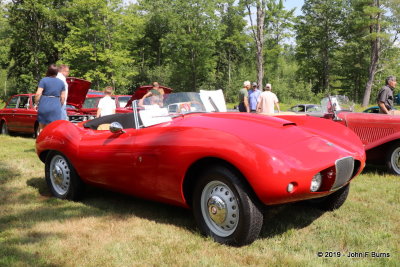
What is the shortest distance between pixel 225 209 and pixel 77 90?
24.3 ft

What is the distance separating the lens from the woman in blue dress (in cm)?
634

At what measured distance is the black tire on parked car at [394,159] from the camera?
594cm

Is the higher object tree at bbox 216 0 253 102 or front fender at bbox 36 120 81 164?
tree at bbox 216 0 253 102

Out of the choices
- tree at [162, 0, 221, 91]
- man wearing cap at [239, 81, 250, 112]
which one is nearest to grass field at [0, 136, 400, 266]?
man wearing cap at [239, 81, 250, 112]

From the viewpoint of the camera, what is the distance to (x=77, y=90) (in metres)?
9.37

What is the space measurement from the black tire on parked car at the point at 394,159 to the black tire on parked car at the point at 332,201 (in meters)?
2.60

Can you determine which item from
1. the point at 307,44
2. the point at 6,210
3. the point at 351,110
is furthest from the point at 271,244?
the point at 307,44

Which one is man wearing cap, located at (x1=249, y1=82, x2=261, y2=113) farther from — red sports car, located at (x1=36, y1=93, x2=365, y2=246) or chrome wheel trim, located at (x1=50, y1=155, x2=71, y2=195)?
chrome wheel trim, located at (x1=50, y1=155, x2=71, y2=195)

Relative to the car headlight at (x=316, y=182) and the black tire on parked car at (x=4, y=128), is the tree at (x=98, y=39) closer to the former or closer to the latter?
the black tire on parked car at (x=4, y=128)

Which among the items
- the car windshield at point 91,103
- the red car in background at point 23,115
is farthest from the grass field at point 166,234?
the car windshield at point 91,103

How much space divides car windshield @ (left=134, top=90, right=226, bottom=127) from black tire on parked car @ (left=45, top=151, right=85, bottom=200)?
4.27 feet

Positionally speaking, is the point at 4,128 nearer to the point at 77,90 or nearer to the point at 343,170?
the point at 77,90

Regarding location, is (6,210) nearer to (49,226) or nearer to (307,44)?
(49,226)

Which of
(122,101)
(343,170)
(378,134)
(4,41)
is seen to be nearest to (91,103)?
(122,101)
